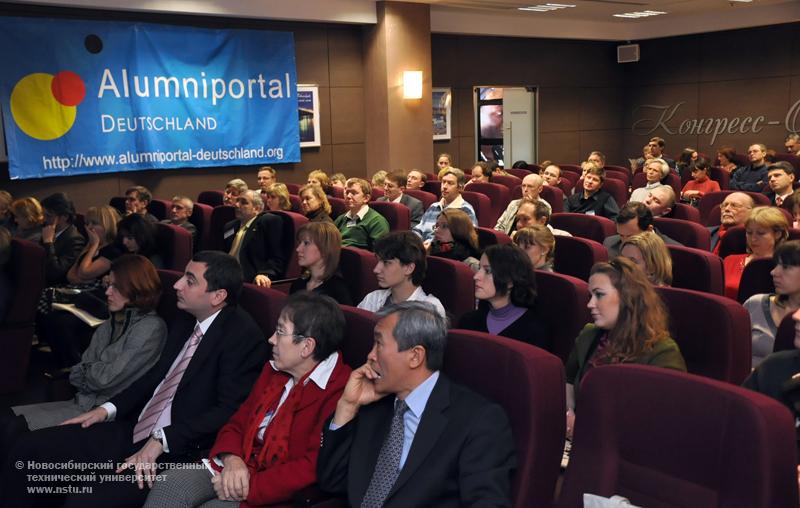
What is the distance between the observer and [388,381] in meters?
2.43

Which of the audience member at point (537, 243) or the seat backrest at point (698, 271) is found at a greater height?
the audience member at point (537, 243)

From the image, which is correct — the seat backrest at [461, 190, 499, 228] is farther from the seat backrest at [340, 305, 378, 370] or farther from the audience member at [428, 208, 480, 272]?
the seat backrest at [340, 305, 378, 370]

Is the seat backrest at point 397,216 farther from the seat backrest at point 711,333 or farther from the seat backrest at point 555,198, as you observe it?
the seat backrest at point 711,333

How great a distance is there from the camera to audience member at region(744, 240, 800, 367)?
338 cm

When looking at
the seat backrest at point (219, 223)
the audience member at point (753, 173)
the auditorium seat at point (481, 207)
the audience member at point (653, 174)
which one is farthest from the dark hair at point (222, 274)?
the audience member at point (753, 173)

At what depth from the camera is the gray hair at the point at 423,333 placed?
2432 millimetres

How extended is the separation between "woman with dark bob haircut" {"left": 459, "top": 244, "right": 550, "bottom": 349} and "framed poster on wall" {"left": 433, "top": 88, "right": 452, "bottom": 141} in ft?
33.0

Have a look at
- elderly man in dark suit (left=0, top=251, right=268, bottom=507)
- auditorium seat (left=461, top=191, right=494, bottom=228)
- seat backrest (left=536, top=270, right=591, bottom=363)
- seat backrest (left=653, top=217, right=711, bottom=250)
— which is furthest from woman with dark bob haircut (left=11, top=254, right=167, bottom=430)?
auditorium seat (left=461, top=191, right=494, bottom=228)

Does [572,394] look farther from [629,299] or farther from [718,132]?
[718,132]

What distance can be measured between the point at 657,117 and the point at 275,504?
14.9 m

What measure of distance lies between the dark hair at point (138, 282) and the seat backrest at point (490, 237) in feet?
7.55

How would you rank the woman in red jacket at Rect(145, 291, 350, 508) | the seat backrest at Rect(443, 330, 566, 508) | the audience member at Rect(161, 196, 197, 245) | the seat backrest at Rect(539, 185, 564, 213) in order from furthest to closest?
the seat backrest at Rect(539, 185, 564, 213), the audience member at Rect(161, 196, 197, 245), the woman in red jacket at Rect(145, 291, 350, 508), the seat backrest at Rect(443, 330, 566, 508)

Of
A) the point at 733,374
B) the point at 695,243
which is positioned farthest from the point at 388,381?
the point at 695,243

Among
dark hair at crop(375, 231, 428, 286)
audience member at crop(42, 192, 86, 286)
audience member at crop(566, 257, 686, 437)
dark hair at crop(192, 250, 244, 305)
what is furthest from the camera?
audience member at crop(42, 192, 86, 286)
